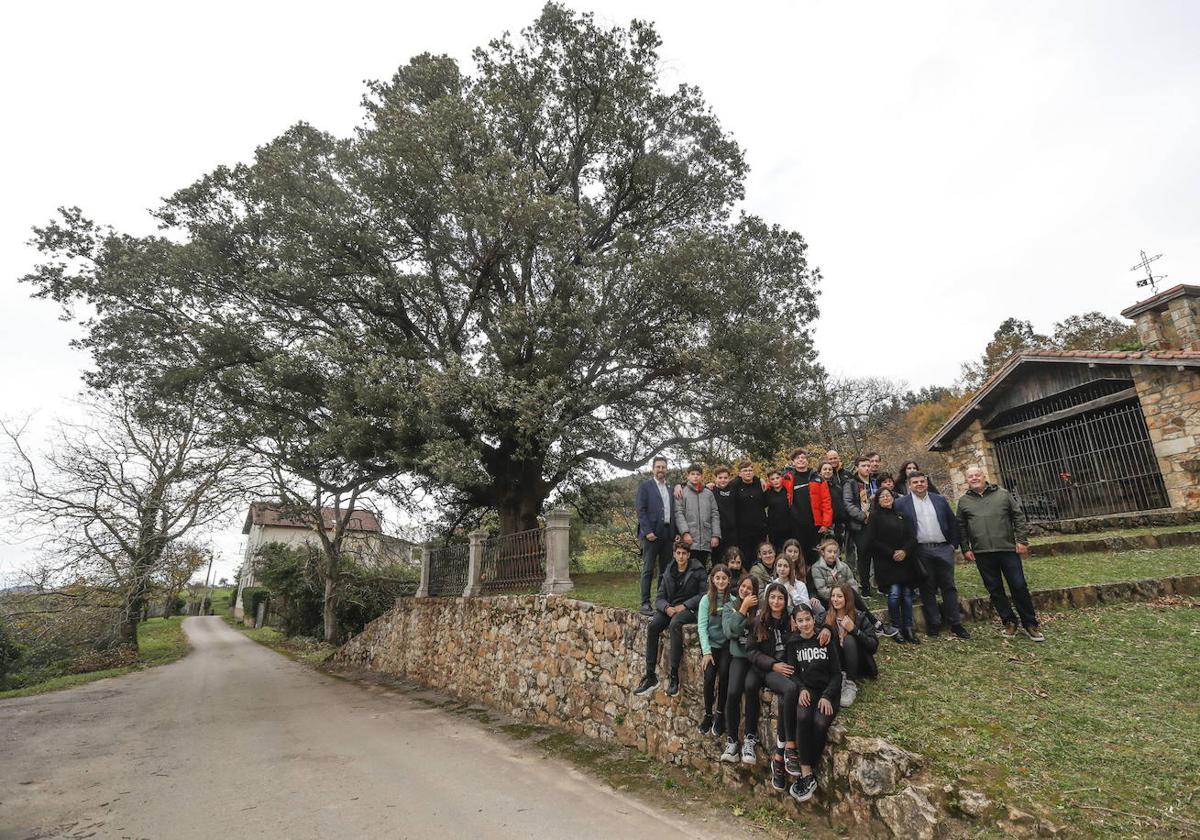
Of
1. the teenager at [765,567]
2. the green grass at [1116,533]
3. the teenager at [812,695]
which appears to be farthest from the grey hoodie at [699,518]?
the green grass at [1116,533]

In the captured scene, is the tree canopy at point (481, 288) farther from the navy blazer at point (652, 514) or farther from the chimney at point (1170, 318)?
the chimney at point (1170, 318)

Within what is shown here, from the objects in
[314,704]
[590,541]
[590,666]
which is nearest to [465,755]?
[590,666]

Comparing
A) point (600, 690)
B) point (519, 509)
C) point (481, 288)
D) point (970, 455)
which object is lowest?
point (600, 690)

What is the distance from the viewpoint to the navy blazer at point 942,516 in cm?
606

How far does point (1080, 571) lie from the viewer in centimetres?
775

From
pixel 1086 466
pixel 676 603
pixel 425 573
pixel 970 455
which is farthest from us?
pixel 425 573

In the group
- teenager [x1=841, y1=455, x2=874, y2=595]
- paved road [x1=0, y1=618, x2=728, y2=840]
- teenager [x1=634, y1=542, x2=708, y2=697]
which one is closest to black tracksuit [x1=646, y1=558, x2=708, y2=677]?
teenager [x1=634, y1=542, x2=708, y2=697]

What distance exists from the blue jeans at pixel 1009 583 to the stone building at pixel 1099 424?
754cm

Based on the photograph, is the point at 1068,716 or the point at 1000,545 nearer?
the point at 1068,716

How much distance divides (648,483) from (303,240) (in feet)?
29.7

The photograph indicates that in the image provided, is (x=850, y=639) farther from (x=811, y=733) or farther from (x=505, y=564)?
(x=505, y=564)

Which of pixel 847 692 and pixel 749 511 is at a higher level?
pixel 749 511

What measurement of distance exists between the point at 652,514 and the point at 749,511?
1183 millimetres

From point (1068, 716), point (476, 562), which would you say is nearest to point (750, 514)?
point (1068, 716)
